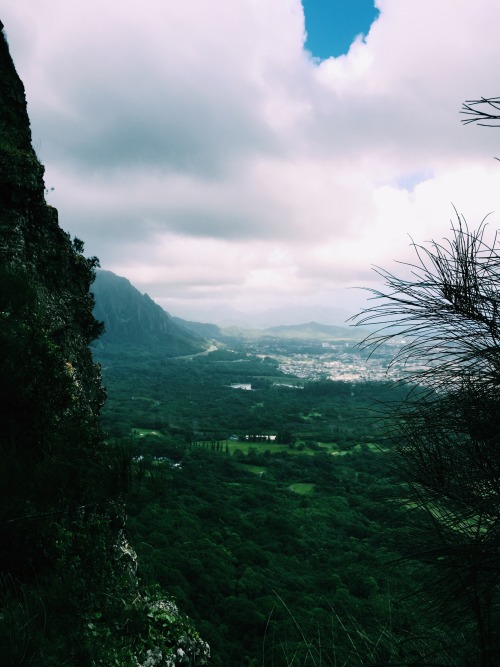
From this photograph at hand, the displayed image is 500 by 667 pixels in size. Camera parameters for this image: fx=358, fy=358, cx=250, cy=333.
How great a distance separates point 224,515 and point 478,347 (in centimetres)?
2984

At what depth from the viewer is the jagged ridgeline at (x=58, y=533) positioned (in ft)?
9.98

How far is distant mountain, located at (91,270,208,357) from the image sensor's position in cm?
15975

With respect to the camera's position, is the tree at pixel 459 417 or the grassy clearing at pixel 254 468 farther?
the grassy clearing at pixel 254 468

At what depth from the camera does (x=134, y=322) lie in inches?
6634

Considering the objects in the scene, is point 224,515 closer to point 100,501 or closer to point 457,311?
point 100,501

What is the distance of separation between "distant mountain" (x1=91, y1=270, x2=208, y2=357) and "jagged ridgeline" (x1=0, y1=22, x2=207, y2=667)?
14563 cm

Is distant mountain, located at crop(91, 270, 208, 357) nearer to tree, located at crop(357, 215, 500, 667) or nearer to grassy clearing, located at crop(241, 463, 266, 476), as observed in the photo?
grassy clearing, located at crop(241, 463, 266, 476)

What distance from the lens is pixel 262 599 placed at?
1794cm

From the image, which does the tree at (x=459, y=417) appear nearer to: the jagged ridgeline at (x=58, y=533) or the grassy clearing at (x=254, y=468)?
the jagged ridgeline at (x=58, y=533)

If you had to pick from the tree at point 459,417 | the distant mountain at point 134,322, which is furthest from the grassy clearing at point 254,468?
the distant mountain at point 134,322

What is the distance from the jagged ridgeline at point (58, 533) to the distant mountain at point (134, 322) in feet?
478

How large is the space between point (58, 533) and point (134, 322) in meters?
173

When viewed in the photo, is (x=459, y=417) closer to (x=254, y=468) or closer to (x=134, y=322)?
(x=254, y=468)

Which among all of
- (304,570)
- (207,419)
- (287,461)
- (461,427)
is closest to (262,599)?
(304,570)
